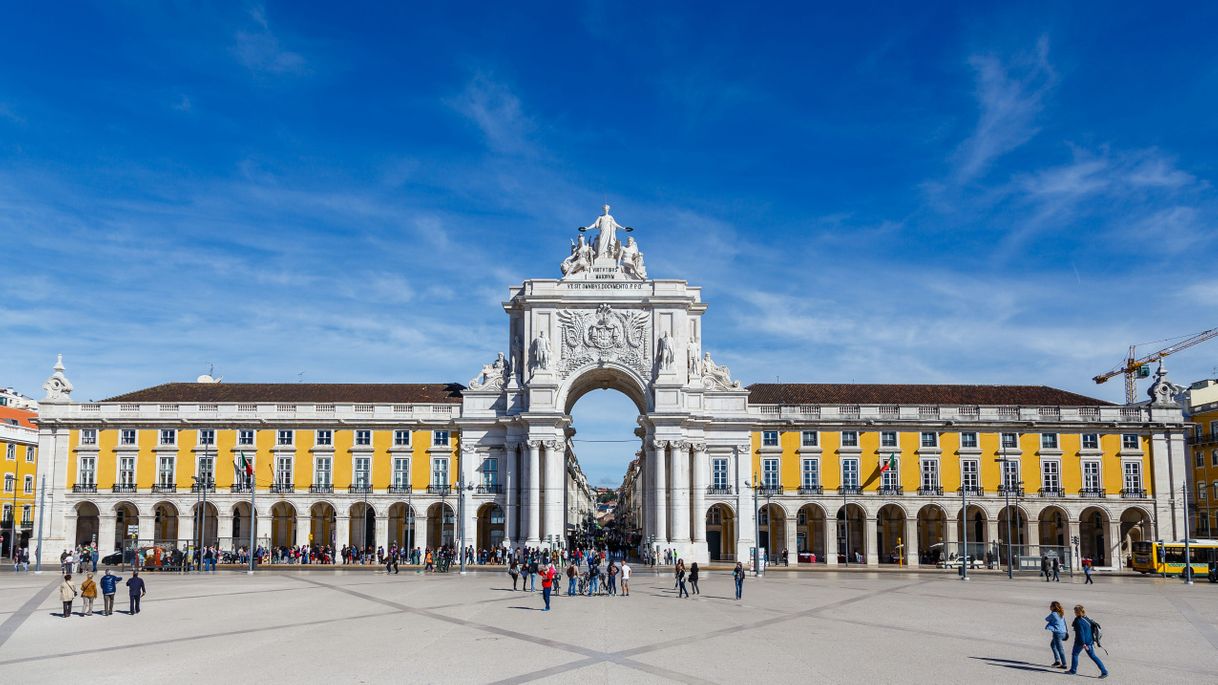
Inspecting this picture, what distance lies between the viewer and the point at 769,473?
3049 inches

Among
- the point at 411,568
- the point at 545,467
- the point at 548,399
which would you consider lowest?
the point at 411,568

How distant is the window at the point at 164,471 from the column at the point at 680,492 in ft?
121

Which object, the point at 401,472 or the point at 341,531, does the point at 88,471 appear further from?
the point at 401,472

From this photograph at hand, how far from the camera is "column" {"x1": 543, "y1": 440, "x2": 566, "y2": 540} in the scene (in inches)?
2926

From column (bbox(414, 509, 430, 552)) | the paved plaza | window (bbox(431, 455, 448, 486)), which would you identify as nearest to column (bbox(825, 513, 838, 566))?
the paved plaza

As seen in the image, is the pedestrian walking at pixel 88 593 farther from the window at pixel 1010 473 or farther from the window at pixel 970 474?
the window at pixel 1010 473

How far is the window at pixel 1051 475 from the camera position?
76438 millimetres

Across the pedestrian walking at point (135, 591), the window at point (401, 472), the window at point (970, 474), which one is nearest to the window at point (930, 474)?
the window at point (970, 474)

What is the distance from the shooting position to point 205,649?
25766mm

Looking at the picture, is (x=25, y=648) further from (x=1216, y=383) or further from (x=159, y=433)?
(x=1216, y=383)

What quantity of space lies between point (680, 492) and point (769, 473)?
25.1 feet

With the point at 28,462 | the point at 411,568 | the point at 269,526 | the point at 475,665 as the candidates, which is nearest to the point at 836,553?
the point at 411,568

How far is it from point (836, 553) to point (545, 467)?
860 inches

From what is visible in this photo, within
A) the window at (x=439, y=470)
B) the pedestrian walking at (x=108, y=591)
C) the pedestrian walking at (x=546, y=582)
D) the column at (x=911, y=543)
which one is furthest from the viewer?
the window at (x=439, y=470)
